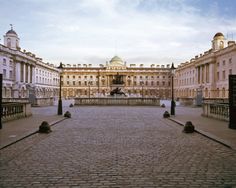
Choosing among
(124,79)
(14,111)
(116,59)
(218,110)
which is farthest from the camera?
(116,59)

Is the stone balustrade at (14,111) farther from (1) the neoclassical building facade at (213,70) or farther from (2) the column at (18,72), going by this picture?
(2) the column at (18,72)

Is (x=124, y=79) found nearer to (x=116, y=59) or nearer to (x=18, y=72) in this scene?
(x=116, y=59)

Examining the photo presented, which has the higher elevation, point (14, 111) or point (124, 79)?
point (124, 79)

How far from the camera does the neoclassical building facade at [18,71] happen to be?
64438 millimetres

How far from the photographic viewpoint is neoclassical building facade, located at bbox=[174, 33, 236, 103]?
6088 centimetres

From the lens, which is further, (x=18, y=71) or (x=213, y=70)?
(x=18, y=71)

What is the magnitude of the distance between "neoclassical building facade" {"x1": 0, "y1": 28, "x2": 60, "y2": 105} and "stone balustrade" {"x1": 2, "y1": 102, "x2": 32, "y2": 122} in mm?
31813

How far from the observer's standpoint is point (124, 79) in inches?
5143

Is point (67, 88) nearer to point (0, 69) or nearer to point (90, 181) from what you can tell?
point (0, 69)

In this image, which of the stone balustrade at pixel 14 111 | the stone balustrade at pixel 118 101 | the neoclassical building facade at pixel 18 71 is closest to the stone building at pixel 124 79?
the neoclassical building facade at pixel 18 71

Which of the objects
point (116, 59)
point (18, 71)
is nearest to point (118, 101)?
point (18, 71)

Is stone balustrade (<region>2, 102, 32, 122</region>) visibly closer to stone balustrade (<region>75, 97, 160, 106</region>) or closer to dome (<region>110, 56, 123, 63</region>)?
stone balustrade (<region>75, 97, 160, 106</region>)

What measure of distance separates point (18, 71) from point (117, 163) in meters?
67.6

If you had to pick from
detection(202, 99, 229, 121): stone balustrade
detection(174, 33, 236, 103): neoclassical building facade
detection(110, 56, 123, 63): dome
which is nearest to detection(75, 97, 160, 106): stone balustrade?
detection(174, 33, 236, 103): neoclassical building facade
